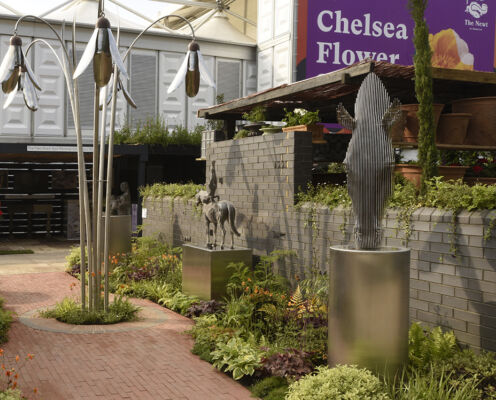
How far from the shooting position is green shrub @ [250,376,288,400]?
5.50 meters

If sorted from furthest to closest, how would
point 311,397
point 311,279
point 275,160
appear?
1. point 275,160
2. point 311,279
3. point 311,397

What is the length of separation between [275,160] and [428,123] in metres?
3.03

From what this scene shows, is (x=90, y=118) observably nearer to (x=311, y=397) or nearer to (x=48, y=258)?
(x=48, y=258)

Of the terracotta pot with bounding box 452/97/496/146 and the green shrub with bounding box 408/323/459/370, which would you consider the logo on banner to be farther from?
the green shrub with bounding box 408/323/459/370

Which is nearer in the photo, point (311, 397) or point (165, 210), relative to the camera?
point (311, 397)

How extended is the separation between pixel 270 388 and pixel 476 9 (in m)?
20.6

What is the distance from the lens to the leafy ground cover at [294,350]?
483 cm

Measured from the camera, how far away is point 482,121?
8016mm

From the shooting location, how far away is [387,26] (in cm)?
2109

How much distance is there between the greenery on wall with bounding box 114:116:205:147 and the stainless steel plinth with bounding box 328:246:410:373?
47.2 feet

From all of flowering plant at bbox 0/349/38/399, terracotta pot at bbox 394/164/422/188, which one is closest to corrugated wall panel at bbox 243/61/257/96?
terracotta pot at bbox 394/164/422/188

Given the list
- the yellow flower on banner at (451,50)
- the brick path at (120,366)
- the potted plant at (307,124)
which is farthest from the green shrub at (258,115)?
the yellow flower on banner at (451,50)

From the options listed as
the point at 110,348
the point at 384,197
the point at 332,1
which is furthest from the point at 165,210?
the point at 332,1

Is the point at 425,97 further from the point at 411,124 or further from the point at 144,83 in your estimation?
the point at 144,83
